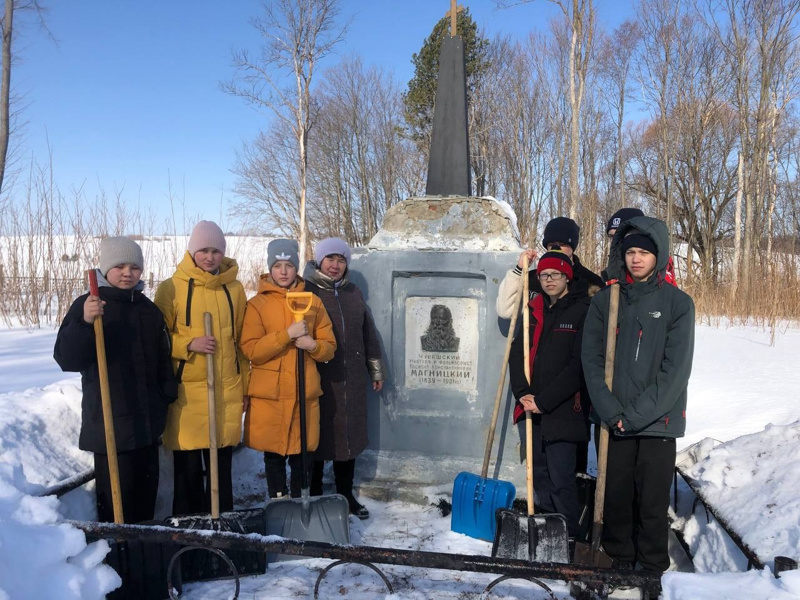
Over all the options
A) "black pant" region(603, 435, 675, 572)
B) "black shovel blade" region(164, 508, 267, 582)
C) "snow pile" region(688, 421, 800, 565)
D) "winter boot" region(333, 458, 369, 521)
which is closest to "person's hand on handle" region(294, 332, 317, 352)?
"black shovel blade" region(164, 508, 267, 582)

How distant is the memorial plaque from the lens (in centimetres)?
403

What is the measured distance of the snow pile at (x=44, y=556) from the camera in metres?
1.90

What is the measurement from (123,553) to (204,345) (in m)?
1.04

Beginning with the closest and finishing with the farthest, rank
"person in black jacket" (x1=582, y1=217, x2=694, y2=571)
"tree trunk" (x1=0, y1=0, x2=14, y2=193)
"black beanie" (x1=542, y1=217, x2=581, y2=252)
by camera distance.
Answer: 1. "person in black jacket" (x1=582, y1=217, x2=694, y2=571)
2. "black beanie" (x1=542, y1=217, x2=581, y2=252)
3. "tree trunk" (x1=0, y1=0, x2=14, y2=193)

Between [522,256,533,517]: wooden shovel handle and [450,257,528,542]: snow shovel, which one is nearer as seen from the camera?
[522,256,533,517]: wooden shovel handle

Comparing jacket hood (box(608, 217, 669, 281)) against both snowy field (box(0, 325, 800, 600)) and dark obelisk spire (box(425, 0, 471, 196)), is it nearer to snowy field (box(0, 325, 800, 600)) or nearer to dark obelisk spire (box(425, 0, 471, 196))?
snowy field (box(0, 325, 800, 600))

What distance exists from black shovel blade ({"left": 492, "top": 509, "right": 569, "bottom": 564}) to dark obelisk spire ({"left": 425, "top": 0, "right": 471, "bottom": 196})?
8.42 feet

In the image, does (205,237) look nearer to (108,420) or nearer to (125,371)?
(125,371)

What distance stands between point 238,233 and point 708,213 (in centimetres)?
2002

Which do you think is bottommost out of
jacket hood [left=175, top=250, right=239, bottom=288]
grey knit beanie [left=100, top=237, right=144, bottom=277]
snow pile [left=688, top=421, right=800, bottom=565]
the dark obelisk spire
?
snow pile [left=688, top=421, right=800, bottom=565]

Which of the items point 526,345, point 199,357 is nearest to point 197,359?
point 199,357

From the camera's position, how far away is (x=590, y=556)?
9.00ft

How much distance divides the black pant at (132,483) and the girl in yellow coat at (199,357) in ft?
0.59

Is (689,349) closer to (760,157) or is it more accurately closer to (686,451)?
(686,451)
